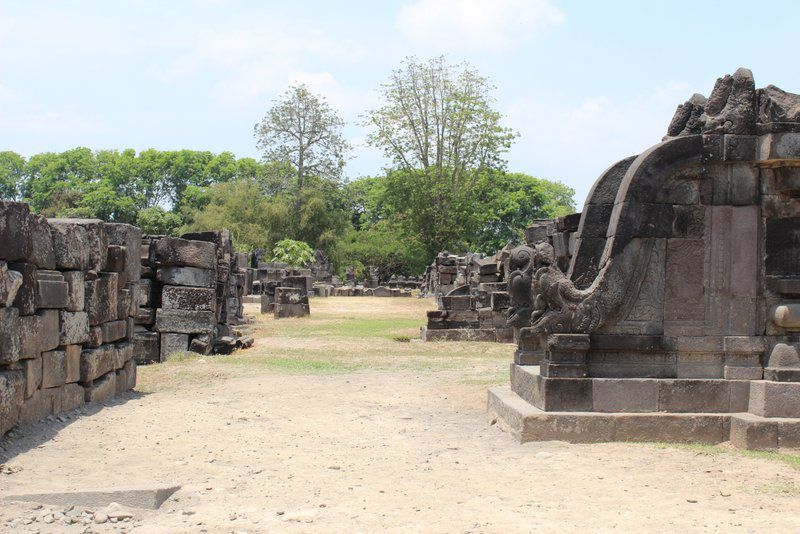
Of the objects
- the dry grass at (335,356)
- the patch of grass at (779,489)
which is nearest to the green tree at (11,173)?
the dry grass at (335,356)

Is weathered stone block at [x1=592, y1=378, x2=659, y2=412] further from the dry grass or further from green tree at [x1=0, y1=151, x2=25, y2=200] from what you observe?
green tree at [x1=0, y1=151, x2=25, y2=200]

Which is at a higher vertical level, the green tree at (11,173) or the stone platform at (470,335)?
the green tree at (11,173)

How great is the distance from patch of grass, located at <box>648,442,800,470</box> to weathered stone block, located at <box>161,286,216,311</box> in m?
9.60

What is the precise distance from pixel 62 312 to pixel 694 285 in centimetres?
601

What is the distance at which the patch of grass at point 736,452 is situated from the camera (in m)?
6.32

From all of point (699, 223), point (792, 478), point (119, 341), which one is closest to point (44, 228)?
point (119, 341)

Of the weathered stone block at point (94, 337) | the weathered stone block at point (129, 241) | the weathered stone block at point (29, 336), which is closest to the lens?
the weathered stone block at point (29, 336)

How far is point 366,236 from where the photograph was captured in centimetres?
6256

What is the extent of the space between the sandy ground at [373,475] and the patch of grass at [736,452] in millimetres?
84

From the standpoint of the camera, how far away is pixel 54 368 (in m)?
7.92

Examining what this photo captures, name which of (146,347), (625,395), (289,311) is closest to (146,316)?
(146,347)

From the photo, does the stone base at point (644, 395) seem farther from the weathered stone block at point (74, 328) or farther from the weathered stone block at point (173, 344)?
the weathered stone block at point (173, 344)

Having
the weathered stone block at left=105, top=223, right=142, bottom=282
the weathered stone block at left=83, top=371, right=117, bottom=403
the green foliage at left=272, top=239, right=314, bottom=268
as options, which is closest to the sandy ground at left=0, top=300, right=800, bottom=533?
the weathered stone block at left=83, top=371, right=117, bottom=403

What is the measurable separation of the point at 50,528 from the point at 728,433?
5336mm
